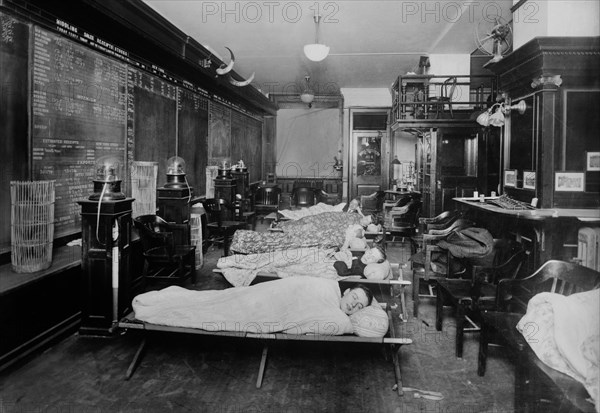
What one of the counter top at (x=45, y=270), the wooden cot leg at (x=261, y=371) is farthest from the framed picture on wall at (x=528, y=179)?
the counter top at (x=45, y=270)

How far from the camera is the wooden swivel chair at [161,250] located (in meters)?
4.70

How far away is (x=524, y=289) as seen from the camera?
10.5 feet

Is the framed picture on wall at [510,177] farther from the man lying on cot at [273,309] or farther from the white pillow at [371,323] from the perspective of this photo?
the white pillow at [371,323]

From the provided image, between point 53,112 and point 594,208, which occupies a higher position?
point 53,112

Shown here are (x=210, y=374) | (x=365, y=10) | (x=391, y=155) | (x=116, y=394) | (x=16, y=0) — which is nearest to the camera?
(x=116, y=394)

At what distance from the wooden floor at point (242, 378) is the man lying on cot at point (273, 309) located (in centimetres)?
32

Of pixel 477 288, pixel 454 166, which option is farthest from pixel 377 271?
pixel 454 166

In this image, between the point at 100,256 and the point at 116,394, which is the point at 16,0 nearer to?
the point at 100,256

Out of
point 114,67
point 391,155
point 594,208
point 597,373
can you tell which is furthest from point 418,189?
point 597,373

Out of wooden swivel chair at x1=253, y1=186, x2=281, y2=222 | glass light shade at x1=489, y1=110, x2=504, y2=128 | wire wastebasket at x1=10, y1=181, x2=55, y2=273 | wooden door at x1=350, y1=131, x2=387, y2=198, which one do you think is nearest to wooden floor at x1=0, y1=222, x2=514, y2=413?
wire wastebasket at x1=10, y1=181, x2=55, y2=273

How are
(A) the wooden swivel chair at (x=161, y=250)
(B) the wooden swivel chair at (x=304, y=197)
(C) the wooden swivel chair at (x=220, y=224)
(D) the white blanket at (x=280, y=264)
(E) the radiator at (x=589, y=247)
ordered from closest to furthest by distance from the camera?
1. (E) the radiator at (x=589, y=247)
2. (D) the white blanket at (x=280, y=264)
3. (A) the wooden swivel chair at (x=161, y=250)
4. (C) the wooden swivel chair at (x=220, y=224)
5. (B) the wooden swivel chair at (x=304, y=197)

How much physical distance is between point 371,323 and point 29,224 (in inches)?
104

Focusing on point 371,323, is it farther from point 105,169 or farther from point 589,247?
point 589,247

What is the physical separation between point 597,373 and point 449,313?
8.33ft
